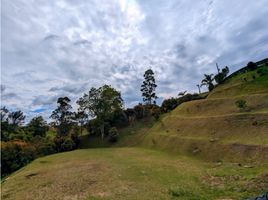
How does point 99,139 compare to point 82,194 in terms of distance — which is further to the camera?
point 99,139

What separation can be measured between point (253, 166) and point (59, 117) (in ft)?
206

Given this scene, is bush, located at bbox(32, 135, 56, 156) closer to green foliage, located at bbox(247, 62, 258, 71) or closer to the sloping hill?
the sloping hill

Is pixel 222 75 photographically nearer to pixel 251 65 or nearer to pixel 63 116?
pixel 251 65

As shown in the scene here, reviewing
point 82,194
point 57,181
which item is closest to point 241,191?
point 82,194

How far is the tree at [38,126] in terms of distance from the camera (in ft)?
262

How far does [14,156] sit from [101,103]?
952 inches

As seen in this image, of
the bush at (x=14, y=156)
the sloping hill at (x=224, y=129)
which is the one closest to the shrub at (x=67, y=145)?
the bush at (x=14, y=156)

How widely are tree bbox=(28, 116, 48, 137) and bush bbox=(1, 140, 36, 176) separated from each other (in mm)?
24562

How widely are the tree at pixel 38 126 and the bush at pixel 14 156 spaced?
24562 mm

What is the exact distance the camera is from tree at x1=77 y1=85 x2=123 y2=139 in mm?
65625

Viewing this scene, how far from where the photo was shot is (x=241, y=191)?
1700 centimetres

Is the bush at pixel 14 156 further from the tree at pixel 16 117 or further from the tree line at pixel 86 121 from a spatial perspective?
the tree at pixel 16 117

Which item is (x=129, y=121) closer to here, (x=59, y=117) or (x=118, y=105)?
(x=118, y=105)

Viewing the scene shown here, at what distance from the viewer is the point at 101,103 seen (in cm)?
6569
